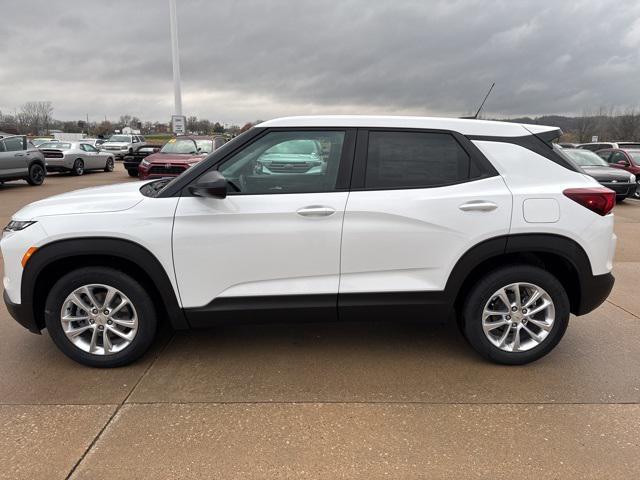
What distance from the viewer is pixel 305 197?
3.20m

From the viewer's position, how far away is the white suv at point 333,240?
3178mm

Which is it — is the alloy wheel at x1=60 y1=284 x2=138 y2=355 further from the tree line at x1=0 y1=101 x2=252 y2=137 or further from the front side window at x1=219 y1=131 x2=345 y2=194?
the tree line at x1=0 y1=101 x2=252 y2=137

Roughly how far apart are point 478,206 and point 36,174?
16484 millimetres

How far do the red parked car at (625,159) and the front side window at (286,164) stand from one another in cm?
1462

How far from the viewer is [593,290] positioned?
3.40m

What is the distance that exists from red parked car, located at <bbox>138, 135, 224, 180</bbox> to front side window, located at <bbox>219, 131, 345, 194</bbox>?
874 centimetres

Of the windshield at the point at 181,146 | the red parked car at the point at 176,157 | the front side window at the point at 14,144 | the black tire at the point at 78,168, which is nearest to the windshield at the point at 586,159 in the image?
the red parked car at the point at 176,157

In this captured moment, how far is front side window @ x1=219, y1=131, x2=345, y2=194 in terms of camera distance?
3266mm

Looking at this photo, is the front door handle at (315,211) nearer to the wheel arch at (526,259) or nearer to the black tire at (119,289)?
the wheel arch at (526,259)

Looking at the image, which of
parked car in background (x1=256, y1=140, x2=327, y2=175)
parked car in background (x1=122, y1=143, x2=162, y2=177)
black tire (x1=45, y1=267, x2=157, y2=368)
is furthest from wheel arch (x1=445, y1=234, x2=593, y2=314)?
parked car in background (x1=122, y1=143, x2=162, y2=177)

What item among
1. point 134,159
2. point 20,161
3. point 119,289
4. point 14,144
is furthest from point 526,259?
point 134,159

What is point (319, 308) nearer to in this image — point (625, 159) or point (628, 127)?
point (625, 159)

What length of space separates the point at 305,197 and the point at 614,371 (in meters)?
2.53

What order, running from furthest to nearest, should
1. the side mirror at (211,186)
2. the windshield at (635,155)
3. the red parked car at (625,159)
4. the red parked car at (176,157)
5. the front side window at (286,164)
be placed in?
the windshield at (635,155), the red parked car at (625,159), the red parked car at (176,157), the front side window at (286,164), the side mirror at (211,186)
